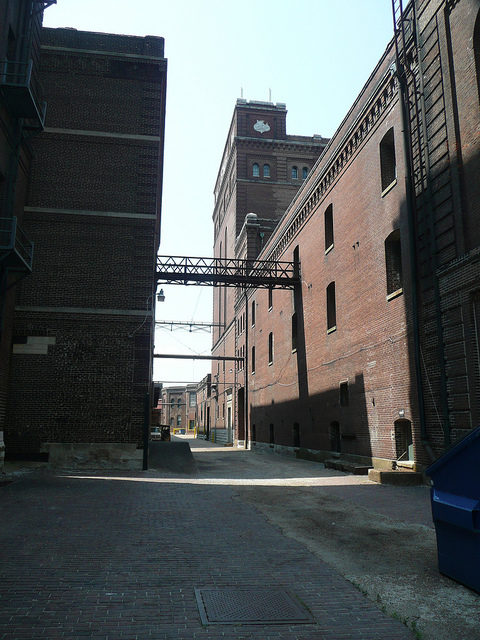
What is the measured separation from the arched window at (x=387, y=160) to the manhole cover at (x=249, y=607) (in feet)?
49.0

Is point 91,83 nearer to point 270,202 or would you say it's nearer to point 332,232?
point 332,232

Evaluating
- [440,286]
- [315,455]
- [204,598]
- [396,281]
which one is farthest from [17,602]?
[315,455]

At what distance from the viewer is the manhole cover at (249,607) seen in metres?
4.18

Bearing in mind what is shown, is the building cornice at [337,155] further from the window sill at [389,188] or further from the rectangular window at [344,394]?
the rectangular window at [344,394]

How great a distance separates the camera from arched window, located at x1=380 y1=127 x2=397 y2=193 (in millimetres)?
17234

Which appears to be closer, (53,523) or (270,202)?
(53,523)

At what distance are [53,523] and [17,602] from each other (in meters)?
3.53

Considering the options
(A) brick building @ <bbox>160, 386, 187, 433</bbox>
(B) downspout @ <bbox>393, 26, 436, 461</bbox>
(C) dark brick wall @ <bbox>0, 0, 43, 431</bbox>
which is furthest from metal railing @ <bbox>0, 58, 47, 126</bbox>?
(A) brick building @ <bbox>160, 386, 187, 433</bbox>

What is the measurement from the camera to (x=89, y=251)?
1802 cm

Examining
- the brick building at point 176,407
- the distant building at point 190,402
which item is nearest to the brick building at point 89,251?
the distant building at point 190,402

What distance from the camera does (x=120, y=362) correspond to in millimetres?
17234

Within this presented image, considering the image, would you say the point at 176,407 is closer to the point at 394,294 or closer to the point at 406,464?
the point at 394,294

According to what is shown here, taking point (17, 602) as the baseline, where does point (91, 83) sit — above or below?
above

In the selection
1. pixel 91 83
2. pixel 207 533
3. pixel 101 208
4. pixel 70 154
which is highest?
pixel 91 83
